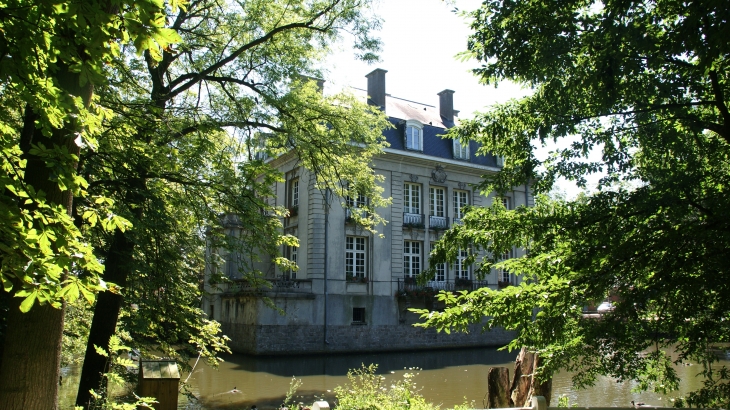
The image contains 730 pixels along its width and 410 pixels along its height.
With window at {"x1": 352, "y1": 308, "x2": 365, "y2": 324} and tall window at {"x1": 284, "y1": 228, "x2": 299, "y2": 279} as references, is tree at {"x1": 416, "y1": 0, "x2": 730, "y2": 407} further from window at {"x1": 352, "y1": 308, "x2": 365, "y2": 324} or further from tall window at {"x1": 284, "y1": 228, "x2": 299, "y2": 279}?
tall window at {"x1": 284, "y1": 228, "x2": 299, "y2": 279}

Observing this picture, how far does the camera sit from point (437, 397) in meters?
14.8

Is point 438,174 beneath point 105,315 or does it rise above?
above

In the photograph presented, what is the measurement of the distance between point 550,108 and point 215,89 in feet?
28.5

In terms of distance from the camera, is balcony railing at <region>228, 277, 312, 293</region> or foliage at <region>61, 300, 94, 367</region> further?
balcony railing at <region>228, 277, 312, 293</region>

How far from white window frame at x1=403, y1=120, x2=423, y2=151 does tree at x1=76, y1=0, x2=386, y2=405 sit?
16907 millimetres

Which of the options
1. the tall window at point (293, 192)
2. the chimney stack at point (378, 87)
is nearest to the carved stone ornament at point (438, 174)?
the chimney stack at point (378, 87)

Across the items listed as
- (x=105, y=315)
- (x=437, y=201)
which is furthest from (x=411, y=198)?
(x=105, y=315)

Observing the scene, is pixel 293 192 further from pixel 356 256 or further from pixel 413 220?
pixel 413 220

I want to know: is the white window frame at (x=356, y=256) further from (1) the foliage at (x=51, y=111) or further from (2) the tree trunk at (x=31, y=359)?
(1) the foliage at (x=51, y=111)

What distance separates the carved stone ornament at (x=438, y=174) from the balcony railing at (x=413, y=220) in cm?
231

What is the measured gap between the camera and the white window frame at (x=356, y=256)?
27328 mm

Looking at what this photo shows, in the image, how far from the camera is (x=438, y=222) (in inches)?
1196

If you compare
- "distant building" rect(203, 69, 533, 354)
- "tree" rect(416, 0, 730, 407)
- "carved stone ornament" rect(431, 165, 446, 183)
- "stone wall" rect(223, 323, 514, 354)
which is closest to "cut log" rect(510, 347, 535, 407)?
"tree" rect(416, 0, 730, 407)

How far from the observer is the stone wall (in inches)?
959
